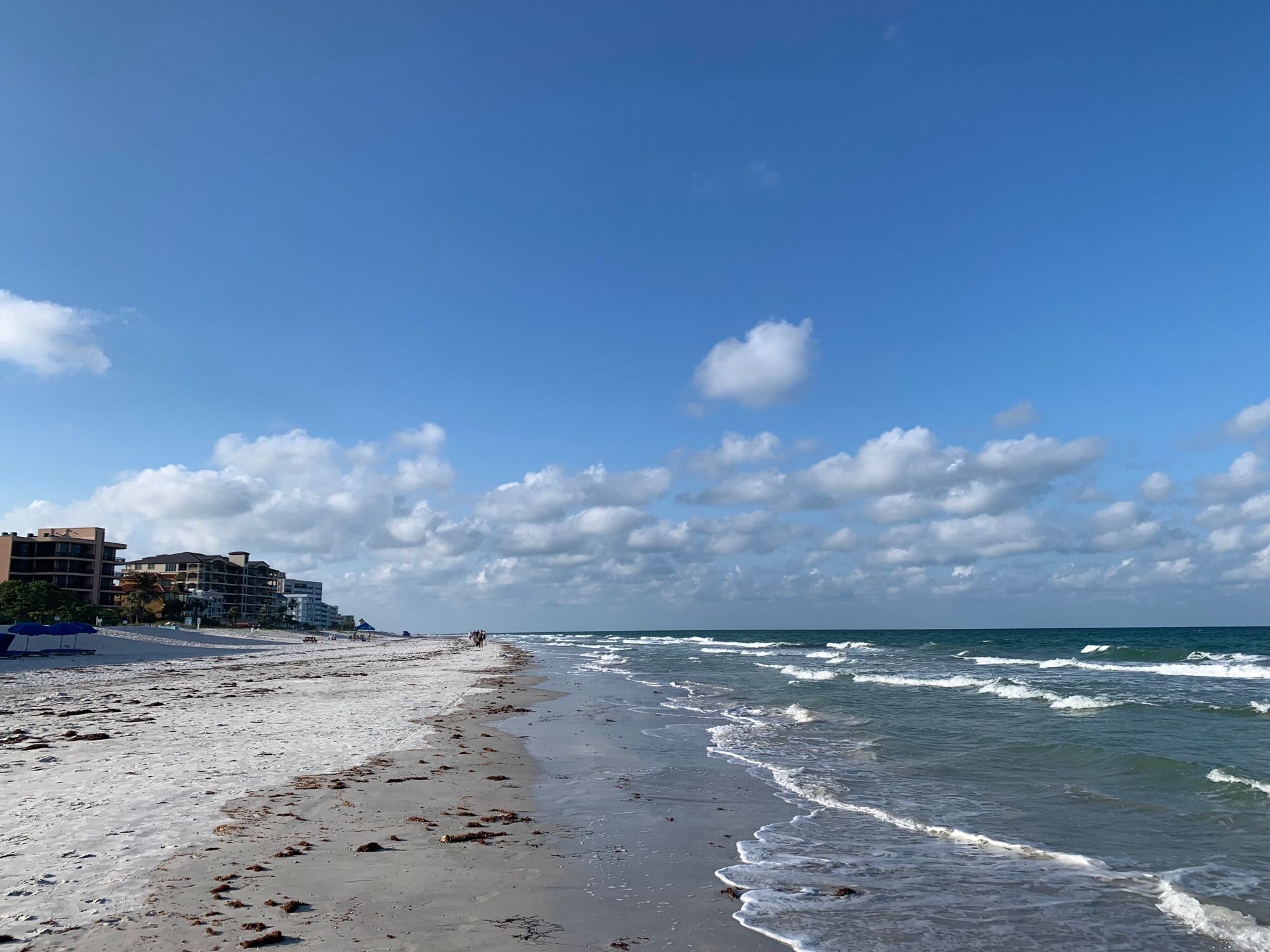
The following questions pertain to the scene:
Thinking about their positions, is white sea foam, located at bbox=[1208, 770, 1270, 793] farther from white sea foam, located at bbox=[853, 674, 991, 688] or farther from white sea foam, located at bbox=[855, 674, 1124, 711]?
white sea foam, located at bbox=[853, 674, 991, 688]

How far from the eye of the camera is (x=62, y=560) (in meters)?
106

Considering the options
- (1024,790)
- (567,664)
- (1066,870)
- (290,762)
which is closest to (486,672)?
(567,664)

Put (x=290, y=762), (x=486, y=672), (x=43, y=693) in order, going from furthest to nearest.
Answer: (x=486, y=672)
(x=43, y=693)
(x=290, y=762)

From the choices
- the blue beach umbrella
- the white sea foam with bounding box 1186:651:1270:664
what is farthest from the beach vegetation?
the white sea foam with bounding box 1186:651:1270:664

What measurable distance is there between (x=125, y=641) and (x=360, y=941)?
64420 millimetres

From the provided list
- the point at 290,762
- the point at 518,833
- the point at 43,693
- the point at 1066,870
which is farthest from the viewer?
the point at 43,693

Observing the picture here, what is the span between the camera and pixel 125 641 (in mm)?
58938

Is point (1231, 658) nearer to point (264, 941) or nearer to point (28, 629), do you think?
point (264, 941)

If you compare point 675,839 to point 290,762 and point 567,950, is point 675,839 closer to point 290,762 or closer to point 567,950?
point 567,950

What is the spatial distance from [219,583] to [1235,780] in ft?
523

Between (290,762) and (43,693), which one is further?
(43,693)

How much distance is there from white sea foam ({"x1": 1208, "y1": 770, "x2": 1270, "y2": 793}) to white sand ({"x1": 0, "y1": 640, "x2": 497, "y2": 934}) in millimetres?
15027

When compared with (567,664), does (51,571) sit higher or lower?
higher

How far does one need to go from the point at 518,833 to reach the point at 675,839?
1932 millimetres
